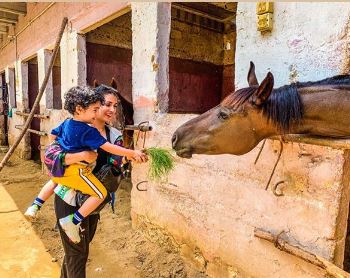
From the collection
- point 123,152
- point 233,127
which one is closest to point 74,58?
point 123,152

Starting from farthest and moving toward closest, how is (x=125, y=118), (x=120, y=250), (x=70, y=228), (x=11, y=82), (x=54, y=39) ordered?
(x=11, y=82)
(x=54, y=39)
(x=125, y=118)
(x=120, y=250)
(x=70, y=228)

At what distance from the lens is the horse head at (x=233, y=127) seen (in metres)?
1.74

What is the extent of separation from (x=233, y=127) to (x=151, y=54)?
2046 millimetres

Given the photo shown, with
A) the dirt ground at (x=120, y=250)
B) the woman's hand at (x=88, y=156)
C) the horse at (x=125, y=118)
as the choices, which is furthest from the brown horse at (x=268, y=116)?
the horse at (x=125, y=118)

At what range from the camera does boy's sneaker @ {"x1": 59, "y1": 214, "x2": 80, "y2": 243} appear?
7.25 ft

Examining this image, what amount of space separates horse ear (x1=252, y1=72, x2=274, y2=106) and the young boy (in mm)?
998

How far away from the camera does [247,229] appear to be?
99.3 inches

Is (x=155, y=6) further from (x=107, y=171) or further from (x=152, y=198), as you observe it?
(x=152, y=198)

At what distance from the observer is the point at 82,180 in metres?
2.22

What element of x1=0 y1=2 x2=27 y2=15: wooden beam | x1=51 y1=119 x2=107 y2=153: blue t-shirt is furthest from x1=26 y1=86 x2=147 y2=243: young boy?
x1=0 y1=2 x2=27 y2=15: wooden beam

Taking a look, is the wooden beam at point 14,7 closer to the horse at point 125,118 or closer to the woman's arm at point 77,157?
the horse at point 125,118

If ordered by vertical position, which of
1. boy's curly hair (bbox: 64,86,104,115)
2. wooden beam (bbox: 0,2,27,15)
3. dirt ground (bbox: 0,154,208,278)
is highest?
wooden beam (bbox: 0,2,27,15)

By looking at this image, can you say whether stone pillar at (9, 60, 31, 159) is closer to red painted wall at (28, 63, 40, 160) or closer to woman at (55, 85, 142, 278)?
red painted wall at (28, 63, 40, 160)

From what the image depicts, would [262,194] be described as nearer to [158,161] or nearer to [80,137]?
[158,161]
